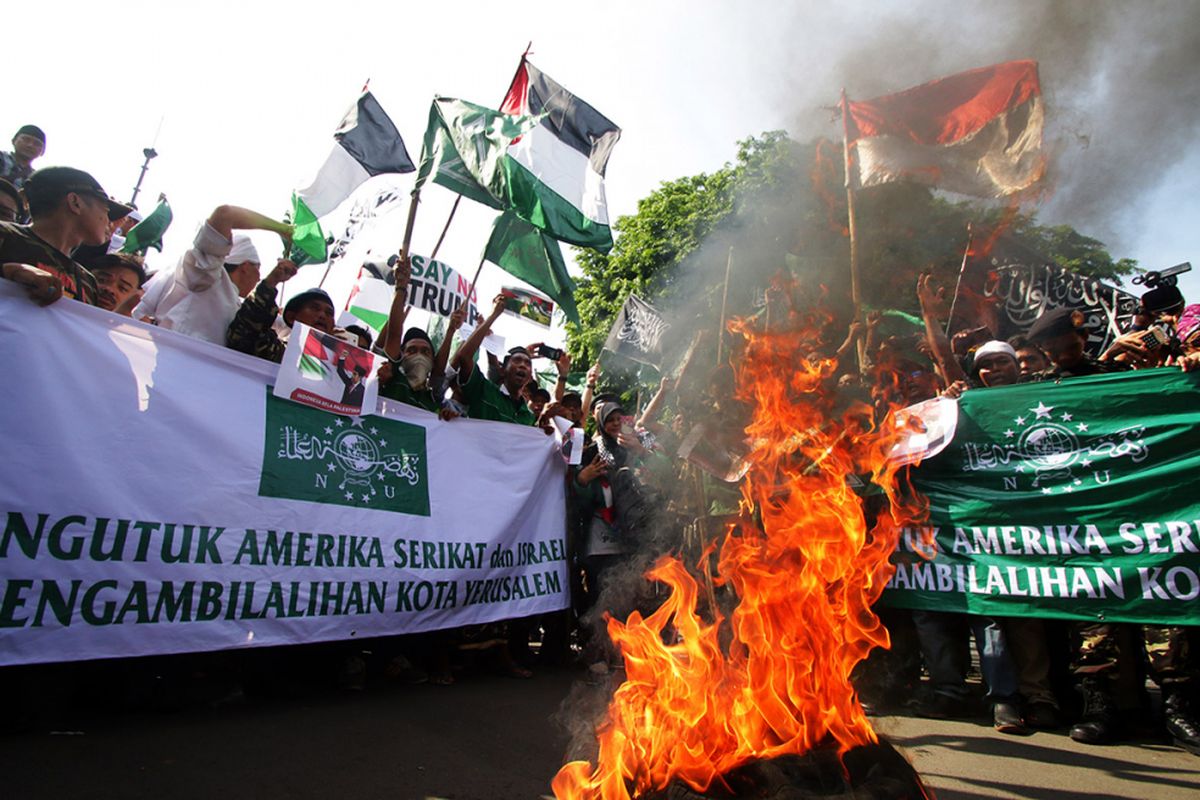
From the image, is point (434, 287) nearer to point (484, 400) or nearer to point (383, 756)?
point (484, 400)

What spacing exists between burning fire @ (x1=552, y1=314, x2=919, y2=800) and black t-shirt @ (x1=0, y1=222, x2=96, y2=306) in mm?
3506

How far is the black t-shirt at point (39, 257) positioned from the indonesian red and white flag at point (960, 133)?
6.91 meters

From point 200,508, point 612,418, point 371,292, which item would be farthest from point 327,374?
point 371,292

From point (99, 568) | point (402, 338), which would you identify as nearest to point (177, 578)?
point (99, 568)

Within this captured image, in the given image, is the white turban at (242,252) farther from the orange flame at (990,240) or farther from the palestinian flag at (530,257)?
the orange flame at (990,240)

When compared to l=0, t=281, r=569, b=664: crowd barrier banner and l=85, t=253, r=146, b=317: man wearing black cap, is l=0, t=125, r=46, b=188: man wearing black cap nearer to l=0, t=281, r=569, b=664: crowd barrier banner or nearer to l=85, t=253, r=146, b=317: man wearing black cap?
l=85, t=253, r=146, b=317: man wearing black cap

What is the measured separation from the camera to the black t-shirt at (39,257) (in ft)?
11.5

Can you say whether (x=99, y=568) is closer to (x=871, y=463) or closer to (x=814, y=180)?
(x=871, y=463)

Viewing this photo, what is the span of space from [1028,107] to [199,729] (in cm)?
830

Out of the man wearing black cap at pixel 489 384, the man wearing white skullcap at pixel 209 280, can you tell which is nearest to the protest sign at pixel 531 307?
the man wearing black cap at pixel 489 384

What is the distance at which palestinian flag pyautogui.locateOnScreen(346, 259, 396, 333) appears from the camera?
829 centimetres

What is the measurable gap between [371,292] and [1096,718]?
7.91 metres

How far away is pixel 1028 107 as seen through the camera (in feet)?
21.6

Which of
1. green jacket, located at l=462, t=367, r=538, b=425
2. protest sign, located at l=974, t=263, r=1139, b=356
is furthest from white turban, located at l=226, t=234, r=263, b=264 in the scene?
protest sign, located at l=974, t=263, r=1139, b=356
